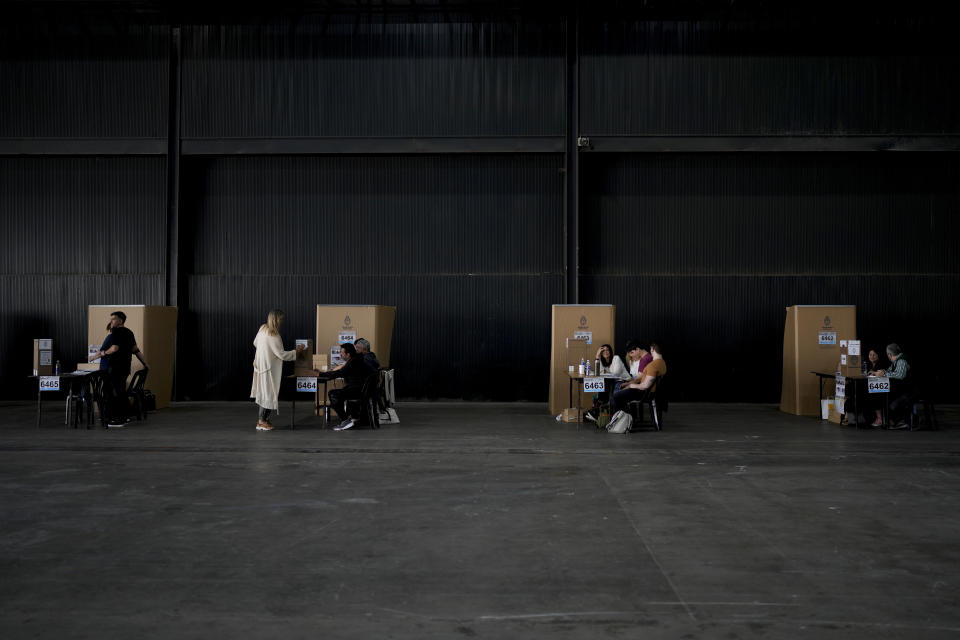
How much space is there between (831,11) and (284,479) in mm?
13803

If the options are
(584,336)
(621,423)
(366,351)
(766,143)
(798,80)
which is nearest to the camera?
(621,423)

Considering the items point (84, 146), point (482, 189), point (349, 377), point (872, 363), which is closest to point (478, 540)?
point (349, 377)

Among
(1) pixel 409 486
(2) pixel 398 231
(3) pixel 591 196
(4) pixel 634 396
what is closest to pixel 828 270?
(3) pixel 591 196

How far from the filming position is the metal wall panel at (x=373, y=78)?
48.4 ft

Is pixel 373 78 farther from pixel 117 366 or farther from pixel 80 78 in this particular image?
pixel 117 366

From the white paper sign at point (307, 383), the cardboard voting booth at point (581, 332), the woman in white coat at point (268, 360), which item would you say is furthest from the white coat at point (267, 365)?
the cardboard voting booth at point (581, 332)

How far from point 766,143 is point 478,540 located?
12.0 m

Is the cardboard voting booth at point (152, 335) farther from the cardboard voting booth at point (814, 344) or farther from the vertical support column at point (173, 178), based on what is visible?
the cardboard voting booth at point (814, 344)

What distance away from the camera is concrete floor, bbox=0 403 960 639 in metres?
3.68

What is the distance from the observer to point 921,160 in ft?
48.0

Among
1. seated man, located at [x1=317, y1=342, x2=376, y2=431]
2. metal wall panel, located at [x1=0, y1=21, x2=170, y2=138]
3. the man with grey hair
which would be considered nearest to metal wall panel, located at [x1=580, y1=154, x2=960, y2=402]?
the man with grey hair

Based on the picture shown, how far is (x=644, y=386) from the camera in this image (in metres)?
10.2

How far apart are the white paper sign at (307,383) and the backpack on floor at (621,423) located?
170 inches

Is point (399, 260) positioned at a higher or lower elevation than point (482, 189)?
lower
